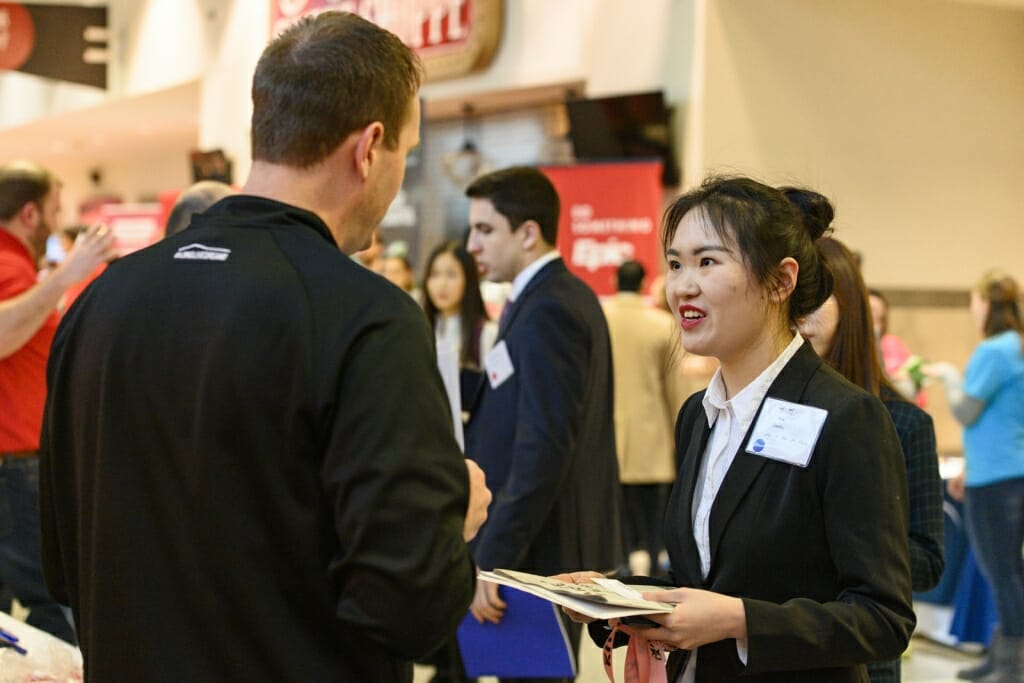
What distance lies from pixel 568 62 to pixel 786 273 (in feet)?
22.9

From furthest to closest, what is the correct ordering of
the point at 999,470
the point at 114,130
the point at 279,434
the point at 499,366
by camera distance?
the point at 114,130
the point at 999,470
the point at 499,366
the point at 279,434

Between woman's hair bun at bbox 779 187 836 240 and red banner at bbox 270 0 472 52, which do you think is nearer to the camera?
woman's hair bun at bbox 779 187 836 240

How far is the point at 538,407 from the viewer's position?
302cm

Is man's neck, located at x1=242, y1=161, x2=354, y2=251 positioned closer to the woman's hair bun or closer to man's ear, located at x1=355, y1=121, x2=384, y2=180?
man's ear, located at x1=355, y1=121, x2=384, y2=180

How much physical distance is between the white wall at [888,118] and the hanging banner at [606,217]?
1.46 feet

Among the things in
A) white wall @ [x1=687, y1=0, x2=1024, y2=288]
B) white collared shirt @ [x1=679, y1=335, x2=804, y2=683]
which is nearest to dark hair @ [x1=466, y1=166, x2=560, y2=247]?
white collared shirt @ [x1=679, y1=335, x2=804, y2=683]

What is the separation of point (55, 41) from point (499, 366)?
380 inches

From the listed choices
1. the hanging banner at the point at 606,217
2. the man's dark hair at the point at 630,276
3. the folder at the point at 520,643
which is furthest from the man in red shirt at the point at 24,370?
the hanging banner at the point at 606,217

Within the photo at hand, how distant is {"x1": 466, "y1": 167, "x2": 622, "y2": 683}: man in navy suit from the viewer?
3014 mm

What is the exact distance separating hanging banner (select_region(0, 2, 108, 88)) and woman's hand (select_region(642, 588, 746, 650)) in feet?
34.2

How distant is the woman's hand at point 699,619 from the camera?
154 centimetres

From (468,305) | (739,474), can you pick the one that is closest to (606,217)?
(468,305)

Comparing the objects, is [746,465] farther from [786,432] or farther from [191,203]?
[191,203]

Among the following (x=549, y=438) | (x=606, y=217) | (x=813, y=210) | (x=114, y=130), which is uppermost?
(x=114, y=130)
